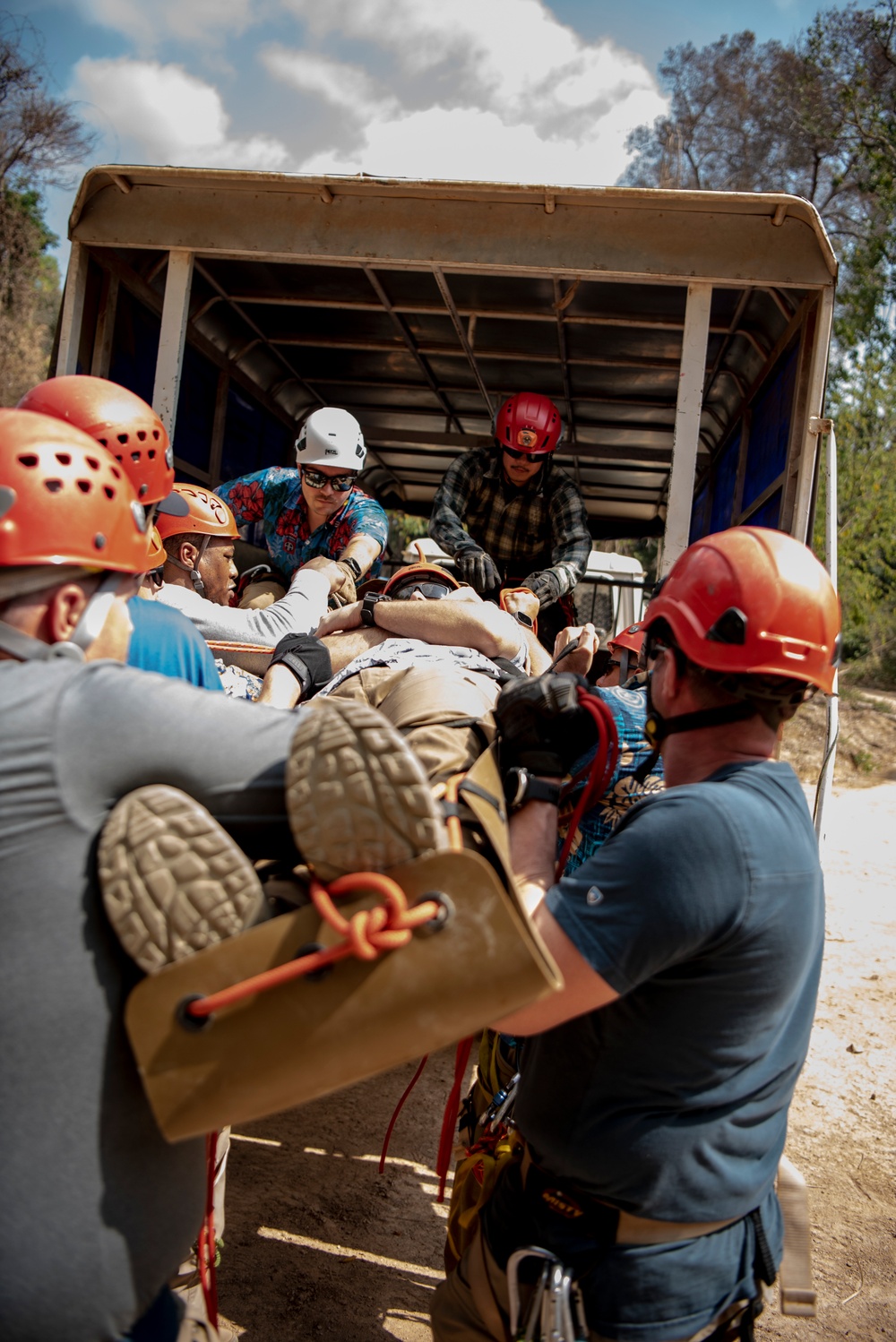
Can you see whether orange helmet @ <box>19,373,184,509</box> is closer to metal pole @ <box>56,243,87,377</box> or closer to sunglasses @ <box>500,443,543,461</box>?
metal pole @ <box>56,243,87,377</box>

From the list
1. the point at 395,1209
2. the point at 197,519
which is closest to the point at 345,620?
the point at 197,519

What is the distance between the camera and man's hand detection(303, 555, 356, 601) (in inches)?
173

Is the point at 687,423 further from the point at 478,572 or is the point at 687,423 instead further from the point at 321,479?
the point at 321,479

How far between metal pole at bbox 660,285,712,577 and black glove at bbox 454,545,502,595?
991 mm

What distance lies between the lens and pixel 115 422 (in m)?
2.97

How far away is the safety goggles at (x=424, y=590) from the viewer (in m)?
3.60

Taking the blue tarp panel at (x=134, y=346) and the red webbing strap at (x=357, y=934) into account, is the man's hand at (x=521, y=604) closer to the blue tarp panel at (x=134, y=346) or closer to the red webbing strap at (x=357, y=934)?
the red webbing strap at (x=357, y=934)

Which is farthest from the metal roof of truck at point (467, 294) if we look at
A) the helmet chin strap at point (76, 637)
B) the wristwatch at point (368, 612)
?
the helmet chin strap at point (76, 637)

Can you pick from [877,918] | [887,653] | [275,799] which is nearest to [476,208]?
[275,799]

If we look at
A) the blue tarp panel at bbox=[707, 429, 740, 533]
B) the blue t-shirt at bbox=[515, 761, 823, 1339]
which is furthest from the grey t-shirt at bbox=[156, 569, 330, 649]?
the blue tarp panel at bbox=[707, 429, 740, 533]

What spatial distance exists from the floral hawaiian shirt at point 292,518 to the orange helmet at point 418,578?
5.08 ft

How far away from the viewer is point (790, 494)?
5.27 meters

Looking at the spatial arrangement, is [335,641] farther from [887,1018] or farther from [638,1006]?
[887,1018]

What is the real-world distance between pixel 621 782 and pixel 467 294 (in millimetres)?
4823
